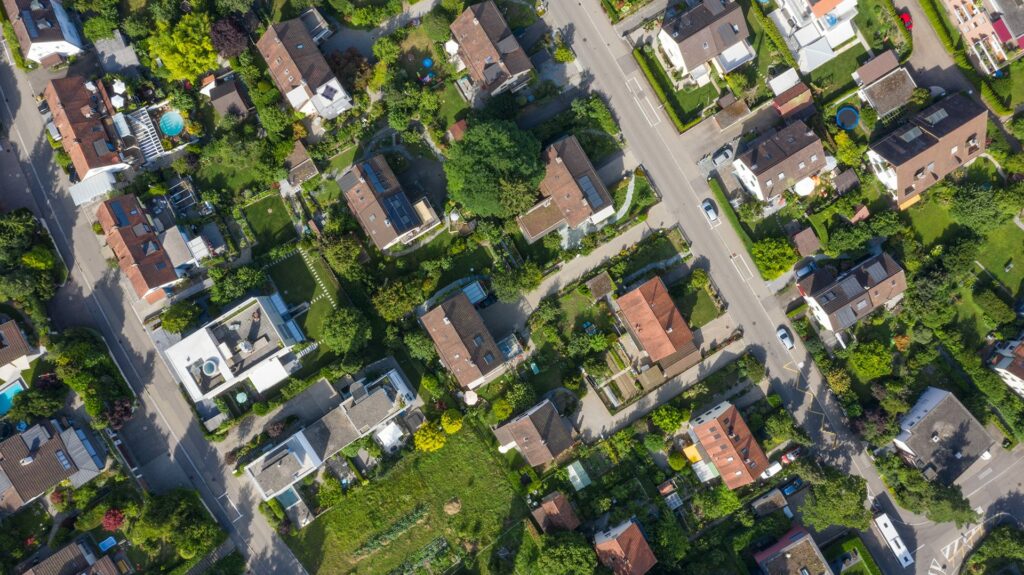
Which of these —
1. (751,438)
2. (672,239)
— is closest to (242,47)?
(672,239)

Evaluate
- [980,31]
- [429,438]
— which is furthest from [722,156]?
[429,438]

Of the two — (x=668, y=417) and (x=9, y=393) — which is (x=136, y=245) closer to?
(x=9, y=393)

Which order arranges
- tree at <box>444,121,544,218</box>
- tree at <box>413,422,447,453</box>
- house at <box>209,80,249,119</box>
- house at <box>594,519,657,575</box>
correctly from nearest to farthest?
1. tree at <box>444,121,544,218</box>
2. house at <box>594,519,657,575</box>
3. tree at <box>413,422,447,453</box>
4. house at <box>209,80,249,119</box>

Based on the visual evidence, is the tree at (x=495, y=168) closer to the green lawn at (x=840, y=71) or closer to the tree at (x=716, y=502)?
the green lawn at (x=840, y=71)

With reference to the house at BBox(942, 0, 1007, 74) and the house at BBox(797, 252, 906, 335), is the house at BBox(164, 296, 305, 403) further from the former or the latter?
the house at BBox(942, 0, 1007, 74)

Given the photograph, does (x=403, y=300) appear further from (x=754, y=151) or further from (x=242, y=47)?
(x=754, y=151)

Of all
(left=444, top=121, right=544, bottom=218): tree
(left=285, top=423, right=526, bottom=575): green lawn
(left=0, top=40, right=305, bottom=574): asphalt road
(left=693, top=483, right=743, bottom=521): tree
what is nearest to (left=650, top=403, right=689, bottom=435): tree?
(left=693, top=483, right=743, bottom=521): tree
